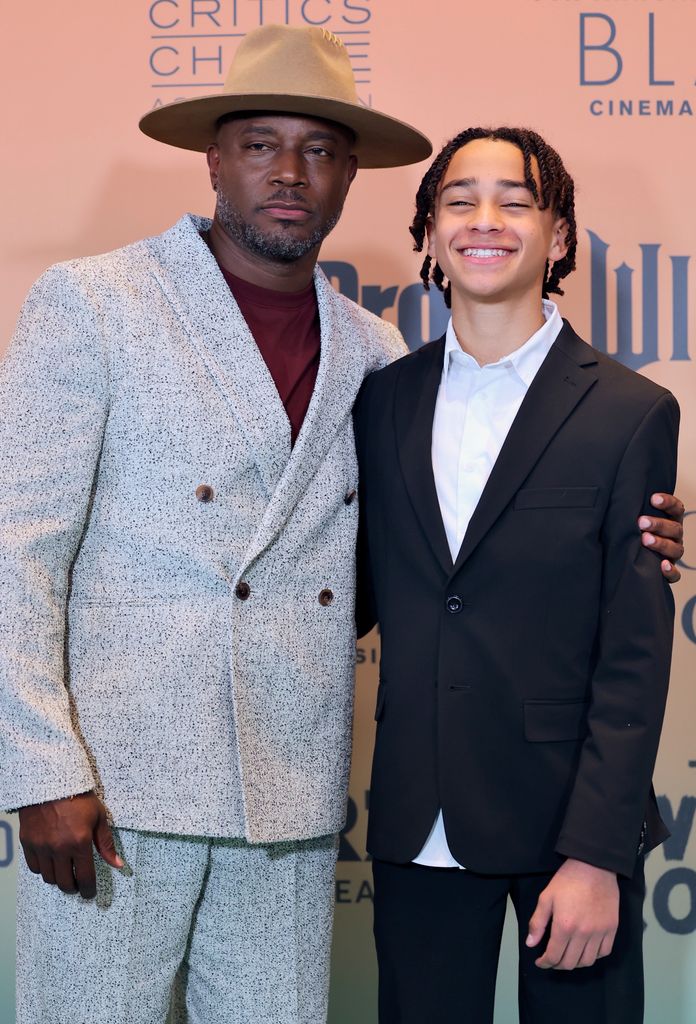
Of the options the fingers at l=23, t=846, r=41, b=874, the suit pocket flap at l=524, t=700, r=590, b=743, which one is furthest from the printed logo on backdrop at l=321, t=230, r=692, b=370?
the fingers at l=23, t=846, r=41, b=874

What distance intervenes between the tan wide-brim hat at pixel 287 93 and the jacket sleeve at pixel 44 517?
421 millimetres

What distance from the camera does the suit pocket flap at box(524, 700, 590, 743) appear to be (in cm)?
164

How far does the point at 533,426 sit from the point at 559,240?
0.39 metres

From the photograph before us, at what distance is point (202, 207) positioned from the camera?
2.65 meters

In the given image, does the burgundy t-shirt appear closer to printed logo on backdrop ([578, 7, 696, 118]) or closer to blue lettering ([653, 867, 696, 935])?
printed logo on backdrop ([578, 7, 696, 118])

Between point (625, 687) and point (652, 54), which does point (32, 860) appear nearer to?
point (625, 687)

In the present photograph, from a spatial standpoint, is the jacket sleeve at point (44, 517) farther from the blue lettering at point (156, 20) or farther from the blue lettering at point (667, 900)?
the blue lettering at point (667, 900)

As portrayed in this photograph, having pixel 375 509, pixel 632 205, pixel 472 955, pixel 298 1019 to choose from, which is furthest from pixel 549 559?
pixel 632 205

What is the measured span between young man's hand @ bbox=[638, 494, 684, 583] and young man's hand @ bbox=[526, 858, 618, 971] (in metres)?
0.41

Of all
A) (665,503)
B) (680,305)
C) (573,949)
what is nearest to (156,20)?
(680,305)

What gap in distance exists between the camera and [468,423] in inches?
69.4

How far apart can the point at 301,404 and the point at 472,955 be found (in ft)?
2.73

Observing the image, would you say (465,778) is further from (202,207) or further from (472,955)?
(202,207)

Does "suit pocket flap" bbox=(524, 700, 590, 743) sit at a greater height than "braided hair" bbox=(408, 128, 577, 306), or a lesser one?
lesser
